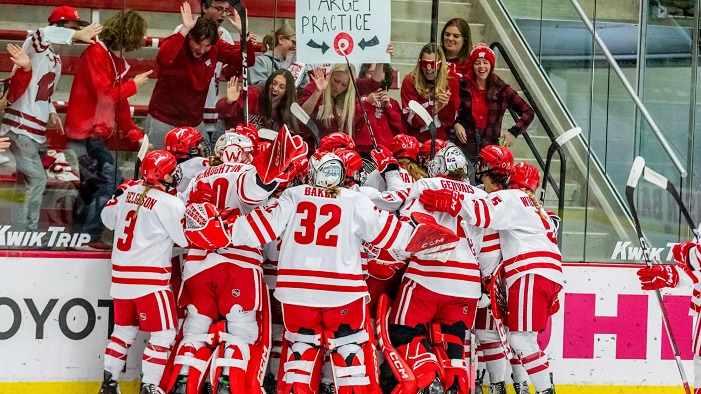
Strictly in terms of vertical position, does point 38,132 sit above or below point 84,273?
above

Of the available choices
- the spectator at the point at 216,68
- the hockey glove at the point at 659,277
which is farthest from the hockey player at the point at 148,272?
the hockey glove at the point at 659,277

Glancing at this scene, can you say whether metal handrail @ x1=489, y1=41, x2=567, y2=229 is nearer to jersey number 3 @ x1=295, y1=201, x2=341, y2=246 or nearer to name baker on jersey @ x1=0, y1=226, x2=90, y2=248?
jersey number 3 @ x1=295, y1=201, x2=341, y2=246

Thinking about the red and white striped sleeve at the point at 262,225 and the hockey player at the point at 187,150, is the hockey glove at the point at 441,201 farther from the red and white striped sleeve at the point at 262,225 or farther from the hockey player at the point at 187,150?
the hockey player at the point at 187,150

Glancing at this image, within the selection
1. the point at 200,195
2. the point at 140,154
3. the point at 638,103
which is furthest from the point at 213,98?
the point at 638,103

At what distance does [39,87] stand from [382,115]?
1.90 meters

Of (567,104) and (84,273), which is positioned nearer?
(84,273)

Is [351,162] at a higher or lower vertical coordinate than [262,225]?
higher

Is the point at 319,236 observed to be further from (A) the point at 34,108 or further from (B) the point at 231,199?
(A) the point at 34,108

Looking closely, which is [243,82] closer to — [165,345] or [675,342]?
[165,345]

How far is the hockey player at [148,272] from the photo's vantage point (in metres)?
6.05

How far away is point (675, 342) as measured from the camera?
658 centimetres

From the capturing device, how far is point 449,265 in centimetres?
619

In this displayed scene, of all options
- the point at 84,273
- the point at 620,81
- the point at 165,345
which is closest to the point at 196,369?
the point at 165,345

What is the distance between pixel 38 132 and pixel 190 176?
2.71 feet
